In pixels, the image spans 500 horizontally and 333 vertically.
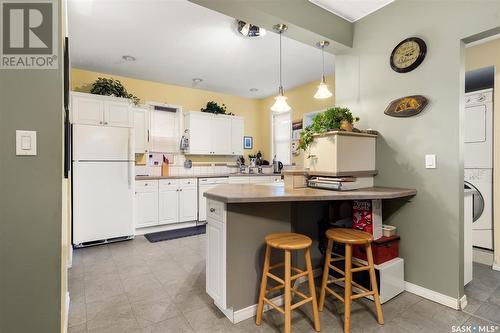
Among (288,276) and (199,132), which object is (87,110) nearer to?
(199,132)

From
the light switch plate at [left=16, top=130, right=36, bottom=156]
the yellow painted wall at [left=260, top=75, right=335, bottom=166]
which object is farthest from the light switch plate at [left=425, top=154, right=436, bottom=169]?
the light switch plate at [left=16, top=130, right=36, bottom=156]

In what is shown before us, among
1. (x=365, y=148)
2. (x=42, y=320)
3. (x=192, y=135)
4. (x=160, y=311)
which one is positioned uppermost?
(x=192, y=135)

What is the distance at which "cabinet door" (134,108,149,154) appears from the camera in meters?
4.45

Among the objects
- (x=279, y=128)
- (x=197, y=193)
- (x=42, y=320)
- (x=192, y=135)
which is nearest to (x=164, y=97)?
(x=192, y=135)

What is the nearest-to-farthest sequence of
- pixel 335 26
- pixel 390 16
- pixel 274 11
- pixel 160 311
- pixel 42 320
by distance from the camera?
pixel 42 320, pixel 160 311, pixel 274 11, pixel 390 16, pixel 335 26

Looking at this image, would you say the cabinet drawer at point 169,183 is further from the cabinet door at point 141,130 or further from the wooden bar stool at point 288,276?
the wooden bar stool at point 288,276

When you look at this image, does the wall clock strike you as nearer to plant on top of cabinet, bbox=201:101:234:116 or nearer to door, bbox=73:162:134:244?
plant on top of cabinet, bbox=201:101:234:116

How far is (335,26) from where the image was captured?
8.55ft

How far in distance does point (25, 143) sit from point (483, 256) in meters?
4.22

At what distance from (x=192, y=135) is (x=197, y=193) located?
45.1 inches

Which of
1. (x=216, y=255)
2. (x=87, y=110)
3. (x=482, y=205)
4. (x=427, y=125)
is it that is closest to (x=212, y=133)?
(x=87, y=110)

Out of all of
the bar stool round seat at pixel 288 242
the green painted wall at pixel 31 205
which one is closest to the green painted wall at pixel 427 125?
the bar stool round seat at pixel 288 242

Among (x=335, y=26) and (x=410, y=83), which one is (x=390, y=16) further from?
(x=410, y=83)

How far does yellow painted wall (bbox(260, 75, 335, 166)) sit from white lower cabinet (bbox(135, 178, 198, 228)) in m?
2.11
